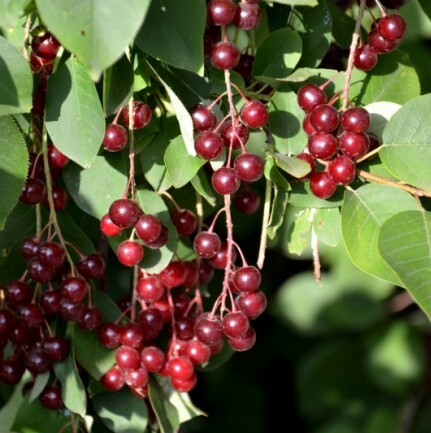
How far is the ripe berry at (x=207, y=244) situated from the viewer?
3.28 ft

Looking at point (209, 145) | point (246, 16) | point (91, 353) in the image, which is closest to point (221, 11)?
point (246, 16)

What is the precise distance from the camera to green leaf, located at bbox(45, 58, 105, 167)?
930 mm

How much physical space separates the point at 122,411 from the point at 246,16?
525 millimetres

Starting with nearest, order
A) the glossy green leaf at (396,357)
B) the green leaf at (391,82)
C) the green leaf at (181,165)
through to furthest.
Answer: the green leaf at (181,165)
the green leaf at (391,82)
the glossy green leaf at (396,357)

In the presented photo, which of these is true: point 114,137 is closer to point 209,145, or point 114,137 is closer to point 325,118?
point 209,145

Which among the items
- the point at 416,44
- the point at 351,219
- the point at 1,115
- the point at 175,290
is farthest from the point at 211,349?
the point at 416,44

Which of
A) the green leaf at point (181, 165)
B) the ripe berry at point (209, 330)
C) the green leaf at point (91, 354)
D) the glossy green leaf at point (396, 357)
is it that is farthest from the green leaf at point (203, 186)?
the glossy green leaf at point (396, 357)

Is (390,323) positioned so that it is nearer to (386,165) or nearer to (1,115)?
(386,165)

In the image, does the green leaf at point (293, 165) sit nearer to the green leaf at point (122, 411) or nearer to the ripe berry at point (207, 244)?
the ripe berry at point (207, 244)

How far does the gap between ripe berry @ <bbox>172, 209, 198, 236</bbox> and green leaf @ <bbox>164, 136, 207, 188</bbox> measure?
0.41 ft

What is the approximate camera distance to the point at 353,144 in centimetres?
95

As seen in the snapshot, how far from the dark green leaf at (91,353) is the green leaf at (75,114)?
26cm

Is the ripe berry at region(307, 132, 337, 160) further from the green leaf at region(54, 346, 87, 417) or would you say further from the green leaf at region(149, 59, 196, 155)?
the green leaf at region(54, 346, 87, 417)

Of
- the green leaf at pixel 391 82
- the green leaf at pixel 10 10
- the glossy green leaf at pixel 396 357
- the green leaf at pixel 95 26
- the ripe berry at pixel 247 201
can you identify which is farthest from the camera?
the glossy green leaf at pixel 396 357
